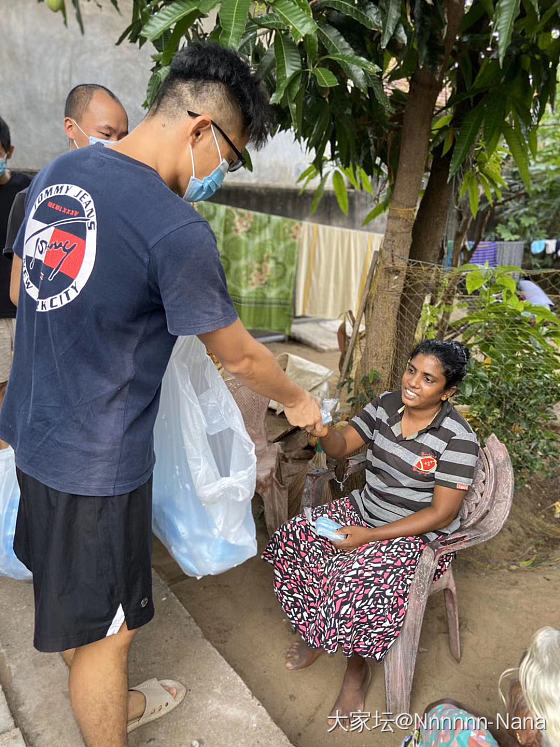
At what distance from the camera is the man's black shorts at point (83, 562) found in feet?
3.95

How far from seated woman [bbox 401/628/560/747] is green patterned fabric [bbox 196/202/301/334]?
5.09 m

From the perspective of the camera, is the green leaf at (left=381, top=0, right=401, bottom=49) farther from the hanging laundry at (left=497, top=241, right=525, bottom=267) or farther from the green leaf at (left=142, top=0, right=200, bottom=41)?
the hanging laundry at (left=497, top=241, right=525, bottom=267)

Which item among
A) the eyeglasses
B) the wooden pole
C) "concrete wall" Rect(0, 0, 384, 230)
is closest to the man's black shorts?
the eyeglasses

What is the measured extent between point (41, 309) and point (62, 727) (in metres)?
1.23

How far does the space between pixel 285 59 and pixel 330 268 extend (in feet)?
16.8

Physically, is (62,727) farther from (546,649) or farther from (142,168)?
(142,168)

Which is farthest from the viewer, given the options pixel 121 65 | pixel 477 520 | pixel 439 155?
pixel 121 65

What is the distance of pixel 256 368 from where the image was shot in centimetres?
127

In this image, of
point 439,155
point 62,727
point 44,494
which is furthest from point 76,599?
point 439,155

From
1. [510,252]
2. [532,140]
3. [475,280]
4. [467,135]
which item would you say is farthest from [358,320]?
[510,252]

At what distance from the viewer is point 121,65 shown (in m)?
5.45

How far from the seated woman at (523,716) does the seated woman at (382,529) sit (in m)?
0.39

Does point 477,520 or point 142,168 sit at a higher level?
point 142,168

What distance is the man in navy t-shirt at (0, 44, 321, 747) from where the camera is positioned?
106cm
